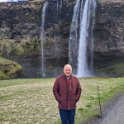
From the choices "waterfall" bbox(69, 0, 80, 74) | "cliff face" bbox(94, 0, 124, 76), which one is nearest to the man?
"cliff face" bbox(94, 0, 124, 76)

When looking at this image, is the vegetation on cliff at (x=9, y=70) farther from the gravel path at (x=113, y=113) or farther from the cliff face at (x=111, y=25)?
the gravel path at (x=113, y=113)

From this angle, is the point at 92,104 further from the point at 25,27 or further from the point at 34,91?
the point at 25,27

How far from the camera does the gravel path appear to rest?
77.2 feet

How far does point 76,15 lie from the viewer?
82.1 meters

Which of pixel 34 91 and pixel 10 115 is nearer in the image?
pixel 10 115

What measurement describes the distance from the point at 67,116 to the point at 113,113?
826 cm

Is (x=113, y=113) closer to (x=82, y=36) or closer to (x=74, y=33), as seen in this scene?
(x=82, y=36)

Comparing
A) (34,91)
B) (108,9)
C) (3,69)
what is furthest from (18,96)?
(108,9)

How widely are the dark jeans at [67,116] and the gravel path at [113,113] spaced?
17.9ft

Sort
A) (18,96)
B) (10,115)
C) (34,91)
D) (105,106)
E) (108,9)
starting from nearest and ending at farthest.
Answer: (10,115) < (105,106) < (18,96) < (34,91) < (108,9)

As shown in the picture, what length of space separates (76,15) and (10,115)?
58.1 m

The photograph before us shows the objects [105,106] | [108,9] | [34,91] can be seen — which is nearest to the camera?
[105,106]

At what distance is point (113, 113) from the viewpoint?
25.8 metres

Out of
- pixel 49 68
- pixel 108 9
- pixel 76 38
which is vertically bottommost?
pixel 49 68
